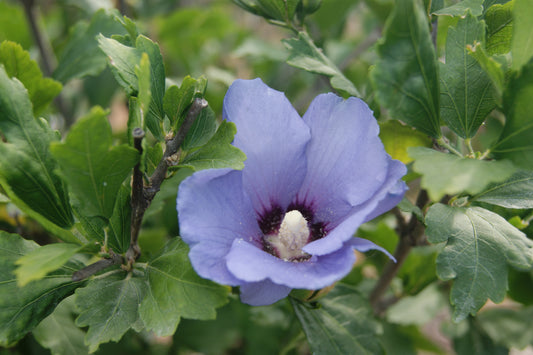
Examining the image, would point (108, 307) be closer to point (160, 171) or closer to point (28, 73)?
point (160, 171)

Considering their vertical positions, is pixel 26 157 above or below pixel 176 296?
above

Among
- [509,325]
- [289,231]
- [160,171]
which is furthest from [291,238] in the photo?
[509,325]

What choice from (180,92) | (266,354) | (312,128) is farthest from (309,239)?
(266,354)

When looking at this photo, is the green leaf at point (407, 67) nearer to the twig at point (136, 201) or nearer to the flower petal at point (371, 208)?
the flower petal at point (371, 208)

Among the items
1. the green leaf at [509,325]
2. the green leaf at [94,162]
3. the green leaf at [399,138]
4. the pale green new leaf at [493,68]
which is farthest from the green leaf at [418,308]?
the green leaf at [94,162]

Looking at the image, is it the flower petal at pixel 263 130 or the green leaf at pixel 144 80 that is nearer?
the green leaf at pixel 144 80

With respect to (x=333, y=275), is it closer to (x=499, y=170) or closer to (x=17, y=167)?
(x=499, y=170)
